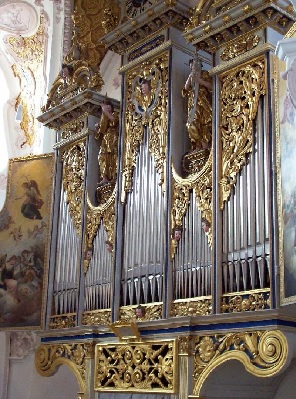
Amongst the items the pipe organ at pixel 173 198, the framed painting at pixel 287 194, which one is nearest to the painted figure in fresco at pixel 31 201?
the pipe organ at pixel 173 198

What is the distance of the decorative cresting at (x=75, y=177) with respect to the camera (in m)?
12.7

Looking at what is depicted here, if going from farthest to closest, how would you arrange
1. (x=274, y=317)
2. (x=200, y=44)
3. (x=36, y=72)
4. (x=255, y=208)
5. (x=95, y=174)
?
(x=36, y=72) < (x=95, y=174) < (x=200, y=44) < (x=255, y=208) < (x=274, y=317)

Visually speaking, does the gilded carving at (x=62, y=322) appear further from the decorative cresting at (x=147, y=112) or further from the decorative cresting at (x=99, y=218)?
the decorative cresting at (x=147, y=112)

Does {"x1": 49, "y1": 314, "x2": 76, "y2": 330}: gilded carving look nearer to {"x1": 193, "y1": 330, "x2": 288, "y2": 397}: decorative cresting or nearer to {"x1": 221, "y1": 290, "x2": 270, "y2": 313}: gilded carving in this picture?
{"x1": 193, "y1": 330, "x2": 288, "y2": 397}: decorative cresting

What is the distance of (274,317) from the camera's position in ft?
27.6

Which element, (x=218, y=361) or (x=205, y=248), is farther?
(x=205, y=248)

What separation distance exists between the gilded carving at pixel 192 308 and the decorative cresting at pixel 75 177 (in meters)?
3.16

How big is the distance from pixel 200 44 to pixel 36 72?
24.4ft

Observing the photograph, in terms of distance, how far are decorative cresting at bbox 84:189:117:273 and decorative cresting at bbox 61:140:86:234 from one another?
341 millimetres

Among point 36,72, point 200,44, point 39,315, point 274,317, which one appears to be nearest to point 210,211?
point 274,317

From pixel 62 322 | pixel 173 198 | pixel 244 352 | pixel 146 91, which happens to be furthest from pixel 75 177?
pixel 244 352

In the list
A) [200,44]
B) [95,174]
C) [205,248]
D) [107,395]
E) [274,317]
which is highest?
[200,44]

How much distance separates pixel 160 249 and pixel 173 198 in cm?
76

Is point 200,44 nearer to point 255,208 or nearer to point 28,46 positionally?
point 255,208
